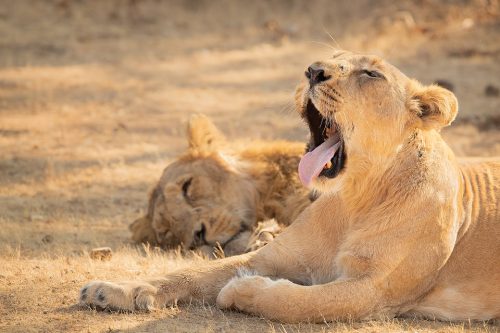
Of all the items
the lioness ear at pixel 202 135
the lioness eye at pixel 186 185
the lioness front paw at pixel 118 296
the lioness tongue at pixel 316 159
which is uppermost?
the lioness tongue at pixel 316 159

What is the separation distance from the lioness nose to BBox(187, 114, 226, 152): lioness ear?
88.0 inches

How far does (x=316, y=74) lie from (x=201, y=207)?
2112 mm

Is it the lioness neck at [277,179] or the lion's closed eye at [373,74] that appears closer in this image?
the lion's closed eye at [373,74]

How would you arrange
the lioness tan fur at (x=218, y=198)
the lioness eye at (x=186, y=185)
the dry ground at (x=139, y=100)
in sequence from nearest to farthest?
1. the dry ground at (x=139, y=100)
2. the lioness tan fur at (x=218, y=198)
3. the lioness eye at (x=186, y=185)

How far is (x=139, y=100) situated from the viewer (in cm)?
1099

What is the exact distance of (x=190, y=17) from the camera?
50.5 ft

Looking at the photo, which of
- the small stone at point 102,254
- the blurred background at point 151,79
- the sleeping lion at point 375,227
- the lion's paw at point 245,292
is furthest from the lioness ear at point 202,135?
the lion's paw at point 245,292

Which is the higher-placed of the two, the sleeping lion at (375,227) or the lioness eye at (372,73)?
the lioness eye at (372,73)

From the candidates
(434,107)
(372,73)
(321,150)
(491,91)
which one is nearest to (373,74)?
(372,73)

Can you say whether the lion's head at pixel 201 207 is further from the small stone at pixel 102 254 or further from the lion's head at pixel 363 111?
the lion's head at pixel 363 111

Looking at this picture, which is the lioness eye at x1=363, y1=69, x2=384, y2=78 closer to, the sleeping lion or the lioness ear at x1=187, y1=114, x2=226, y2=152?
the sleeping lion

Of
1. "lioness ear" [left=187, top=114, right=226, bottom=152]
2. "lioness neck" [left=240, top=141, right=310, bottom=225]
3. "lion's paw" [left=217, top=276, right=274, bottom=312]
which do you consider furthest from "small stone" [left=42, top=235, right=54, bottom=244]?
"lion's paw" [left=217, top=276, right=274, bottom=312]

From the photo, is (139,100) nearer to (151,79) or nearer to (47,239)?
(151,79)

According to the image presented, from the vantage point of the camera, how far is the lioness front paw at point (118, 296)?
443 cm
